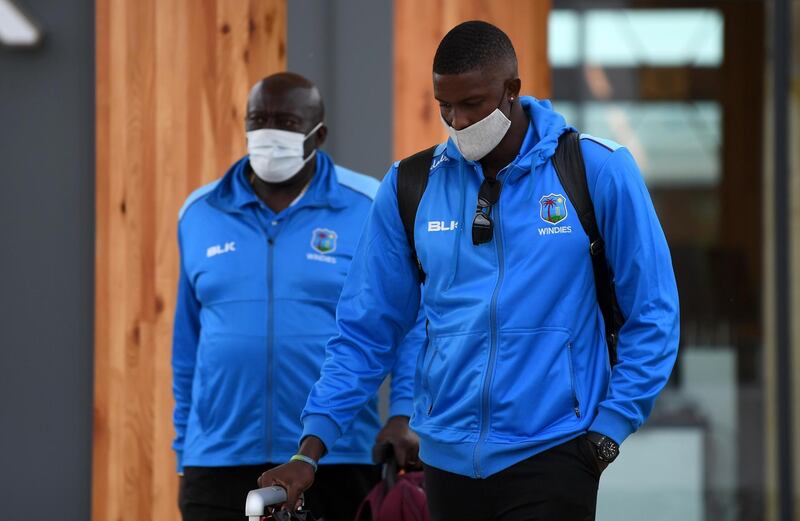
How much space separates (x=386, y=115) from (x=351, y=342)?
251 cm

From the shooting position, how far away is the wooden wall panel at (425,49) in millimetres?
5195

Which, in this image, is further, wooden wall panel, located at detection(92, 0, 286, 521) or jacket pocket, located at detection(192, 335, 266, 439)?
wooden wall panel, located at detection(92, 0, 286, 521)

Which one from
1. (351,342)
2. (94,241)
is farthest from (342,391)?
(94,241)

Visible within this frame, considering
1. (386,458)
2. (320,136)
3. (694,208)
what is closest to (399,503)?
(386,458)

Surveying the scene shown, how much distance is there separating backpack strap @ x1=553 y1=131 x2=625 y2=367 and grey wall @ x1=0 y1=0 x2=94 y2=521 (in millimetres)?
3349

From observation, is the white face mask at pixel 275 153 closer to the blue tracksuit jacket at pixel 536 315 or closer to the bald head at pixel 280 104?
the bald head at pixel 280 104

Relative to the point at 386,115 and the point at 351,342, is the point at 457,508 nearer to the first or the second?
the point at 351,342

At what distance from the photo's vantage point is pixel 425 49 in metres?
5.21

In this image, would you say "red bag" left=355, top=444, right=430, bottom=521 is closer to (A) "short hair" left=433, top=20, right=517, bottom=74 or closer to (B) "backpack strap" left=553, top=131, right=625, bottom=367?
(B) "backpack strap" left=553, top=131, right=625, bottom=367

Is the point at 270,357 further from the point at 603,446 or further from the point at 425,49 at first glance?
the point at 425,49

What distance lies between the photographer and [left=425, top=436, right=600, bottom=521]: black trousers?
97.3 inches

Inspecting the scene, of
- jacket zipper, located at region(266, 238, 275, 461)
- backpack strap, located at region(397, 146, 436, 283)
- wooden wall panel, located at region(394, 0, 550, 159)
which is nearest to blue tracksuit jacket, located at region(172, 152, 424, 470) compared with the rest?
jacket zipper, located at region(266, 238, 275, 461)

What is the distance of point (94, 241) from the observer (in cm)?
545

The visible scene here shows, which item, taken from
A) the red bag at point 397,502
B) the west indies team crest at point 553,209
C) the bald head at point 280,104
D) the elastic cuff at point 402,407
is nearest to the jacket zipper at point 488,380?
the west indies team crest at point 553,209
